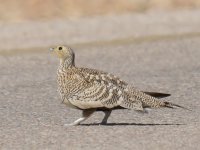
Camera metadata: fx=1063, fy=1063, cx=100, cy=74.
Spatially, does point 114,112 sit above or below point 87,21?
below

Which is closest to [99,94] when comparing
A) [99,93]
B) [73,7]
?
[99,93]

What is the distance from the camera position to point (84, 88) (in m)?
11.0

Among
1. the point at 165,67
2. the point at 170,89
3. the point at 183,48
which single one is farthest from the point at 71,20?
the point at 170,89

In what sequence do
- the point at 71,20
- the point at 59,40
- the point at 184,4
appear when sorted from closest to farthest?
1. the point at 59,40
2. the point at 71,20
3. the point at 184,4

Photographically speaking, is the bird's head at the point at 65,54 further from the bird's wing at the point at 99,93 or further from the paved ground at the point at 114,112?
the paved ground at the point at 114,112

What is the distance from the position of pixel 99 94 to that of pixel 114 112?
200 cm

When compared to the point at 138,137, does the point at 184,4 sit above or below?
above

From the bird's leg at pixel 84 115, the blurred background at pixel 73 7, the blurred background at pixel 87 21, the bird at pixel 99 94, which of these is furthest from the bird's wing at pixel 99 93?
the blurred background at pixel 73 7

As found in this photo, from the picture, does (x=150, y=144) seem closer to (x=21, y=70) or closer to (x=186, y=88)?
(x=186, y=88)

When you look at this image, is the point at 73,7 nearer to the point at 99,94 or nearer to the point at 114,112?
the point at 114,112

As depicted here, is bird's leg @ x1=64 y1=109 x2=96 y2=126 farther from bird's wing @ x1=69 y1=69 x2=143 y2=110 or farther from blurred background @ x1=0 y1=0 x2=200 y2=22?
blurred background @ x1=0 y1=0 x2=200 y2=22

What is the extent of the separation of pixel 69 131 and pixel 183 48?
11.1m

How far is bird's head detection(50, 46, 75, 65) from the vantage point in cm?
1140

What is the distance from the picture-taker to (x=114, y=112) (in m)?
13.0
